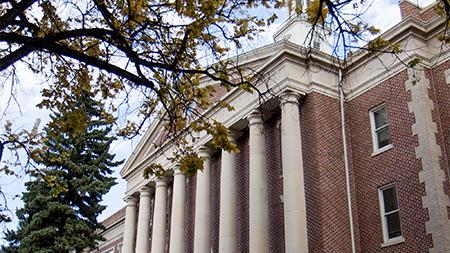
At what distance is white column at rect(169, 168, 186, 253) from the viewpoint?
81.0ft

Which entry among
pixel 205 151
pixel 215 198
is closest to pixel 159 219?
pixel 215 198

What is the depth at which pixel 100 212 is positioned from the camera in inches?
1167

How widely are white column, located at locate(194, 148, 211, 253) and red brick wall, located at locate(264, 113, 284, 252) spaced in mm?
2822

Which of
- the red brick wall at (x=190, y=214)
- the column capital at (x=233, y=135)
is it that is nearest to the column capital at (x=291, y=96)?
the column capital at (x=233, y=135)

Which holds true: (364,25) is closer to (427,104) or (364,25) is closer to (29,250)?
(427,104)

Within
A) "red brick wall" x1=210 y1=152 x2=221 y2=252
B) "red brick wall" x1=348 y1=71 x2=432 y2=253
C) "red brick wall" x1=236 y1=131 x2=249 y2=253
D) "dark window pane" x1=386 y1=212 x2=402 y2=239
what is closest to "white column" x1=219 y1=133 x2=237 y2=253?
"red brick wall" x1=236 y1=131 x2=249 y2=253

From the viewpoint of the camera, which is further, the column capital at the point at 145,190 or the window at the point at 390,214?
the column capital at the point at 145,190

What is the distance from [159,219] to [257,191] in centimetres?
892

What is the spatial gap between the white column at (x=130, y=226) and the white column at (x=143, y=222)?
5.52 feet

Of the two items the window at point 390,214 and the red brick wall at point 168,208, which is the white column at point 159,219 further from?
the window at point 390,214

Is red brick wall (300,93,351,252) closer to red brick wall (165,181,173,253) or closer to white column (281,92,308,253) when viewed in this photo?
white column (281,92,308,253)

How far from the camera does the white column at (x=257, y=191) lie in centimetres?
1935

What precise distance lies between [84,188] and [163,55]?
20319 mm

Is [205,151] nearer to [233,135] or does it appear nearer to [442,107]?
[233,135]
